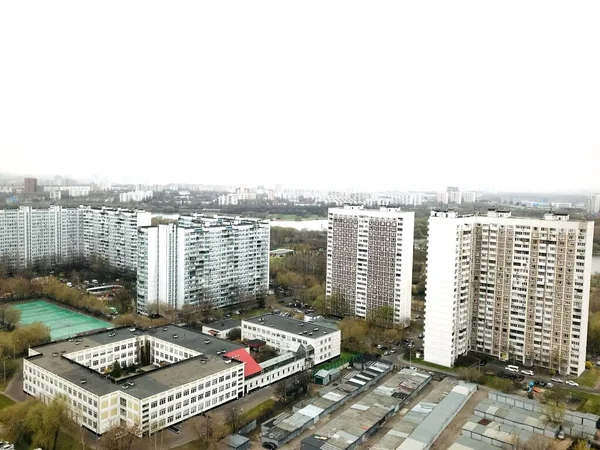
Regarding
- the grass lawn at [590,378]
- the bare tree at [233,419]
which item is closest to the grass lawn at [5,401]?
the bare tree at [233,419]

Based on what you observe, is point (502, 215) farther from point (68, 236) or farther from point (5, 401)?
point (68, 236)

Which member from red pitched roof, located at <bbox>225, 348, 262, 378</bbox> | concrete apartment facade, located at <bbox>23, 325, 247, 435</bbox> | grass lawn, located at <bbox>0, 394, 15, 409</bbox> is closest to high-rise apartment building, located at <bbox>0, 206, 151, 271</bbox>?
concrete apartment facade, located at <bbox>23, 325, 247, 435</bbox>

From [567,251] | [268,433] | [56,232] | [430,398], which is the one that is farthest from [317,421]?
[56,232]

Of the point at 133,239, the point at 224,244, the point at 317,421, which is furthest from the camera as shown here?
the point at 133,239

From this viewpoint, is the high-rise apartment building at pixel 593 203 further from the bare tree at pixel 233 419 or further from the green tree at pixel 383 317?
the bare tree at pixel 233 419

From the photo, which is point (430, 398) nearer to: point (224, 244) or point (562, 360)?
point (562, 360)

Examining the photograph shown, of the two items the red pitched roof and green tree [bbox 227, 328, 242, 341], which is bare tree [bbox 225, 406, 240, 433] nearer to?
the red pitched roof

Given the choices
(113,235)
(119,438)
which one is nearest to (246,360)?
(119,438)
